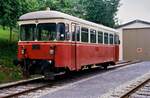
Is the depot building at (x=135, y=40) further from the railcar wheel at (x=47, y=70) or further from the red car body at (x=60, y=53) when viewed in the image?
the railcar wheel at (x=47, y=70)

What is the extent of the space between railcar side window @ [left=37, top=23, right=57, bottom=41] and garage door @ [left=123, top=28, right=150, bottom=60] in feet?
98.3

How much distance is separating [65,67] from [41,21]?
7.71ft

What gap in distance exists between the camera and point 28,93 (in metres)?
14.4

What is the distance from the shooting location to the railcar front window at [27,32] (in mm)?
18297

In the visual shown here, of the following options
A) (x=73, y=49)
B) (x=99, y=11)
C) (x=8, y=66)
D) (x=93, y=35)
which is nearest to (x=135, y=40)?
(x=99, y=11)

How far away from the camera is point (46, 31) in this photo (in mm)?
17953

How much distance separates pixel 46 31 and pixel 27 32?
1.07 meters

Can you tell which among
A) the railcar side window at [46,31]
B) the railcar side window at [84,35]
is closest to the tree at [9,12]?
the railcar side window at [84,35]

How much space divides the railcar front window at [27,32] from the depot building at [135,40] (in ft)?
Answer: 97.8

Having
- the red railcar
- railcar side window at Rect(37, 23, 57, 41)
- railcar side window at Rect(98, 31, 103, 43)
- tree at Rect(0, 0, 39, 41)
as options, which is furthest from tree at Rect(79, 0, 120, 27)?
railcar side window at Rect(37, 23, 57, 41)

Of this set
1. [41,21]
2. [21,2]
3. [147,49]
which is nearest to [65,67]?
[41,21]

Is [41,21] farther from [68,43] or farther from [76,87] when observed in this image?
[76,87]

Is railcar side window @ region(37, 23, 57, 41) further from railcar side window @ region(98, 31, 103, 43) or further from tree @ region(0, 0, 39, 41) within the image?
railcar side window @ region(98, 31, 103, 43)

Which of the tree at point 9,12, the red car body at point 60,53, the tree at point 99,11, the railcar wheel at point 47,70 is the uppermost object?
the tree at point 99,11
